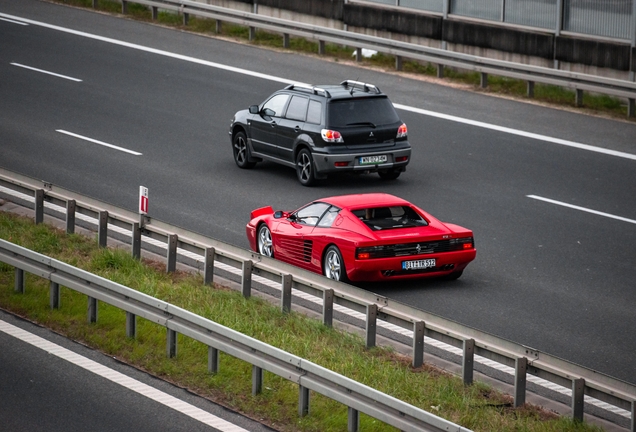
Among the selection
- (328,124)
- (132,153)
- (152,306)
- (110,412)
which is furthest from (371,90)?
(110,412)

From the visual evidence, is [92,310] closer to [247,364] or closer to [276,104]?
[247,364]

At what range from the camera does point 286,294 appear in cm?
1491

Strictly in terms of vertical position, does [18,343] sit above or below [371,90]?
below

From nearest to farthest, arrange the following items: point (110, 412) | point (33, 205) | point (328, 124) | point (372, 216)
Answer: point (110, 412), point (372, 216), point (33, 205), point (328, 124)

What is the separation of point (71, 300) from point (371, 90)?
886cm

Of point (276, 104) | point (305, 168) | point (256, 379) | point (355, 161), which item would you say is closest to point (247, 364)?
point (256, 379)

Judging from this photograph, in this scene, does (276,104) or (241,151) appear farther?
(241,151)

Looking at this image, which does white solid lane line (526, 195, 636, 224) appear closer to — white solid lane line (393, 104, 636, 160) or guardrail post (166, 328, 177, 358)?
white solid lane line (393, 104, 636, 160)

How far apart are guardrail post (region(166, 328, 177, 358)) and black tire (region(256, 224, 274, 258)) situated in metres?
4.68

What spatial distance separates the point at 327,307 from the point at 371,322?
826mm

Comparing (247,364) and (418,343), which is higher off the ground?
(418,343)

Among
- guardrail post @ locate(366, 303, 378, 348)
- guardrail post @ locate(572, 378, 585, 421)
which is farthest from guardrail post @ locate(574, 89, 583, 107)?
guardrail post @ locate(572, 378, 585, 421)

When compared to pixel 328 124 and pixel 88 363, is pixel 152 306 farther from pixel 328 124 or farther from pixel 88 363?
pixel 328 124

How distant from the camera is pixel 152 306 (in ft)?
43.8
